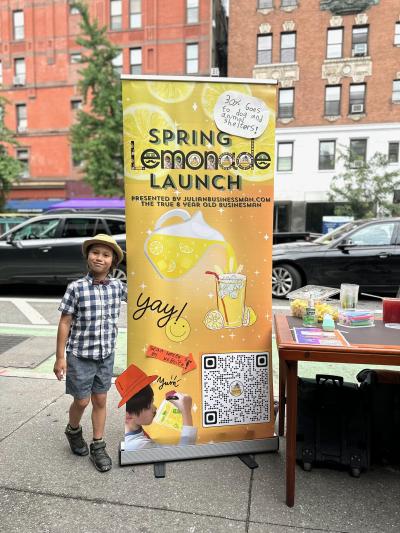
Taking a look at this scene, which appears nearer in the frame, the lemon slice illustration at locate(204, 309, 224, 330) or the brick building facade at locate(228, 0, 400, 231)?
the lemon slice illustration at locate(204, 309, 224, 330)

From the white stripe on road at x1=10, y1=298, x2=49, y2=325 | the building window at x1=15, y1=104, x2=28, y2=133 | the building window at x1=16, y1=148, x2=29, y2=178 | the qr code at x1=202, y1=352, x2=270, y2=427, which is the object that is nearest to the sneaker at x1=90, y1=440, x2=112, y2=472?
the qr code at x1=202, y1=352, x2=270, y2=427

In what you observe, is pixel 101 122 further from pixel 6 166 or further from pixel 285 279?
pixel 285 279

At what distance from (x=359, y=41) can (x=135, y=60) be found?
13.8m

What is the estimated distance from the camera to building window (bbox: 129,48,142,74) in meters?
28.5

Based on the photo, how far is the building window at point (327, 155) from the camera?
2647 centimetres

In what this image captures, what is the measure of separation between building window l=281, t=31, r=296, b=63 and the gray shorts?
27571mm

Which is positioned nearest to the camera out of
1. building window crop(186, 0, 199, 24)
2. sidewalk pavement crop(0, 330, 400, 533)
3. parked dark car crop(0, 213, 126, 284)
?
sidewalk pavement crop(0, 330, 400, 533)

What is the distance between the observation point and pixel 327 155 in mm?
26578

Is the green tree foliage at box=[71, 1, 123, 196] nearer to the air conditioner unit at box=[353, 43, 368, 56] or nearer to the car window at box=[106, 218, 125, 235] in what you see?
A: the air conditioner unit at box=[353, 43, 368, 56]

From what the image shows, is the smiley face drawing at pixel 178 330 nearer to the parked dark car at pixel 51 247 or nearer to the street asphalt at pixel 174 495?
the street asphalt at pixel 174 495

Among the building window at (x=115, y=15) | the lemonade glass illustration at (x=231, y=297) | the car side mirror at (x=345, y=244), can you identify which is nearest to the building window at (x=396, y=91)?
the building window at (x=115, y=15)

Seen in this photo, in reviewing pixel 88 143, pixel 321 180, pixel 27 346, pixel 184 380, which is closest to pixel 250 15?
pixel 321 180

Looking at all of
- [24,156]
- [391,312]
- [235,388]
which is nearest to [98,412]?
[235,388]

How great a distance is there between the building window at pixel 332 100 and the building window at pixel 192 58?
Answer: 26.8 ft
